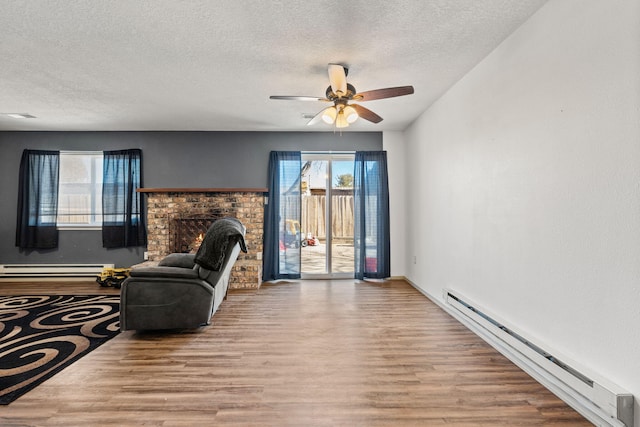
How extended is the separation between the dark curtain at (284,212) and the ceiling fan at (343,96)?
211 cm

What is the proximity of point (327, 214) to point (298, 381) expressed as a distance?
11.3 feet

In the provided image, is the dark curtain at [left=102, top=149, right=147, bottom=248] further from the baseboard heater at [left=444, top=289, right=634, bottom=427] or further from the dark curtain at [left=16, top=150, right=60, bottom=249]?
the baseboard heater at [left=444, top=289, right=634, bottom=427]

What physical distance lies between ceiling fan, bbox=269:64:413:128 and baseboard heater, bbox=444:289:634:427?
2.03m

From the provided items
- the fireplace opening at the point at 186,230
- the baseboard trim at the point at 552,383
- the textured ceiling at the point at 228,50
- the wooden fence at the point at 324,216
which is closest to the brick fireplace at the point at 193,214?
the fireplace opening at the point at 186,230

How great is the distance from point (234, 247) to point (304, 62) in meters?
1.87

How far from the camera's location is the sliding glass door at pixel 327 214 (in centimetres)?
534

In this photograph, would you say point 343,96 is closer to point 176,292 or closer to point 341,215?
point 176,292

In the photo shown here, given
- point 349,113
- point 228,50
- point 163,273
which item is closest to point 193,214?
point 163,273

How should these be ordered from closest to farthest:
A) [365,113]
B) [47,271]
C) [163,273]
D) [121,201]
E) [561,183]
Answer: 1. [561,183]
2. [163,273]
3. [365,113]
4. [47,271]
5. [121,201]

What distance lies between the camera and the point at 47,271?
196 inches

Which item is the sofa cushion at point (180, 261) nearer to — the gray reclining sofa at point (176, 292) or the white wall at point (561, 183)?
the gray reclining sofa at point (176, 292)

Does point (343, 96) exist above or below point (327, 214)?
above

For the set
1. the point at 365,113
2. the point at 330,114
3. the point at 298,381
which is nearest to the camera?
the point at 298,381

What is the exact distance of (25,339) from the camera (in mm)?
2697
